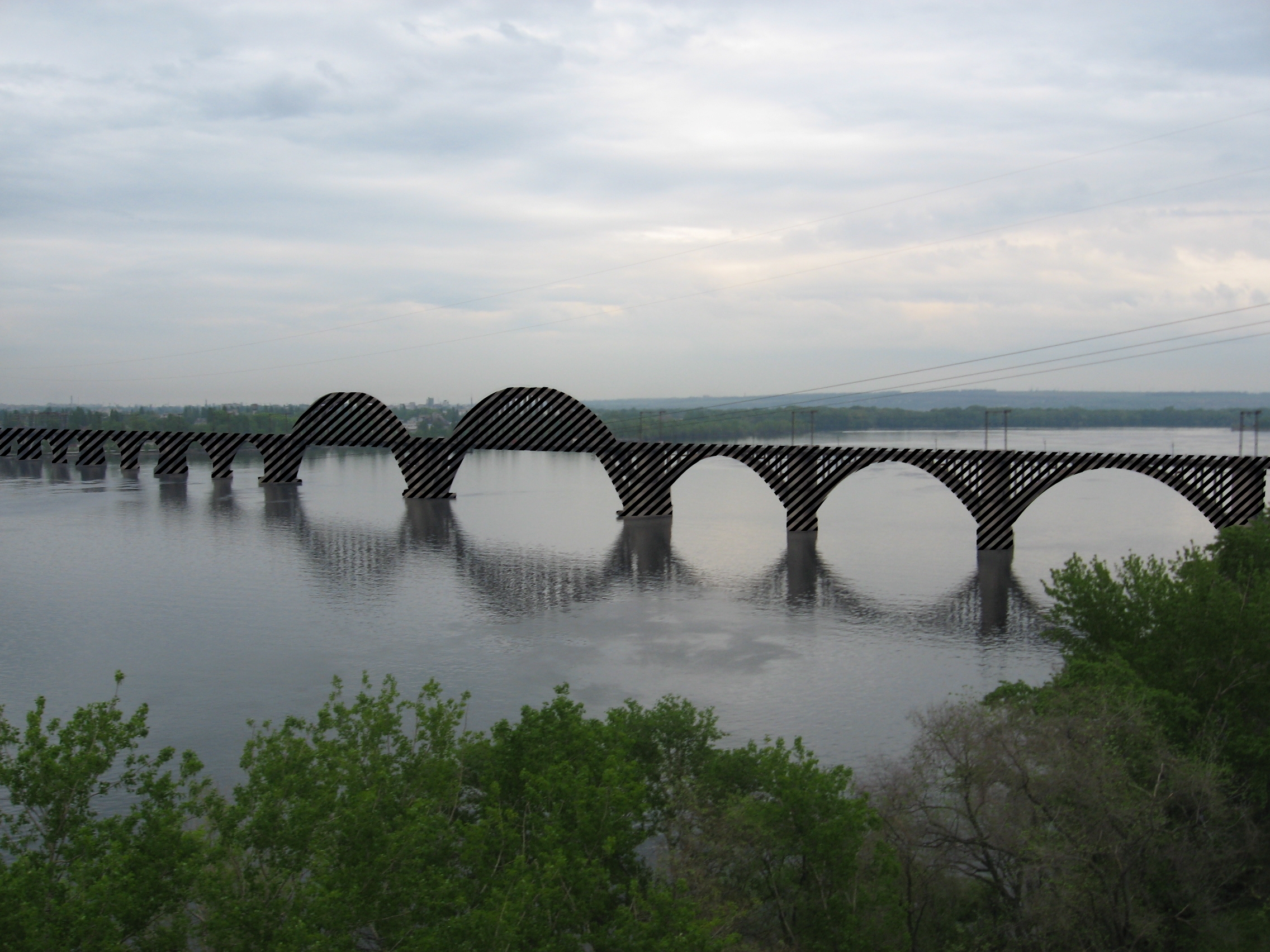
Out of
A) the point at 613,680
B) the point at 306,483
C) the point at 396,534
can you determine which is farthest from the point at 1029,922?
the point at 306,483

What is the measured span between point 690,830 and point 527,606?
91.2 feet

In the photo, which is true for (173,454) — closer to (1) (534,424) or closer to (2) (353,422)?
(2) (353,422)

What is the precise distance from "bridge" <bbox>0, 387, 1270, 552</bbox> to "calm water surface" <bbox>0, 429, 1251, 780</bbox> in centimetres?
317

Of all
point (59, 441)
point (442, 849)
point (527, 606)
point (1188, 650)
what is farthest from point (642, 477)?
point (59, 441)

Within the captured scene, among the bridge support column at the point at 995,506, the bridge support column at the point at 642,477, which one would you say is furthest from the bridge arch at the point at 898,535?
the bridge support column at the point at 642,477

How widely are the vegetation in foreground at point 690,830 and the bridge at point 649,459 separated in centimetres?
3155

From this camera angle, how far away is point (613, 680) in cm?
3394

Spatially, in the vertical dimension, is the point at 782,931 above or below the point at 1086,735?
below

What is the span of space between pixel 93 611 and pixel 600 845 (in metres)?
37.1

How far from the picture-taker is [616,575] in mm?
53688

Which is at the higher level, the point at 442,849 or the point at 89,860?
the point at 89,860

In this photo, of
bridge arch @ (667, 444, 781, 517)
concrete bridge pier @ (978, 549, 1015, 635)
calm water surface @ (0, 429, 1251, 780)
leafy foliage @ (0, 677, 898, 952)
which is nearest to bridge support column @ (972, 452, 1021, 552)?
concrete bridge pier @ (978, 549, 1015, 635)

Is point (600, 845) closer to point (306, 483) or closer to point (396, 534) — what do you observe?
point (396, 534)

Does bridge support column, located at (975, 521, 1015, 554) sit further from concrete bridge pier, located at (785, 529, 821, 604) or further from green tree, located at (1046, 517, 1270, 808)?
green tree, located at (1046, 517, 1270, 808)
